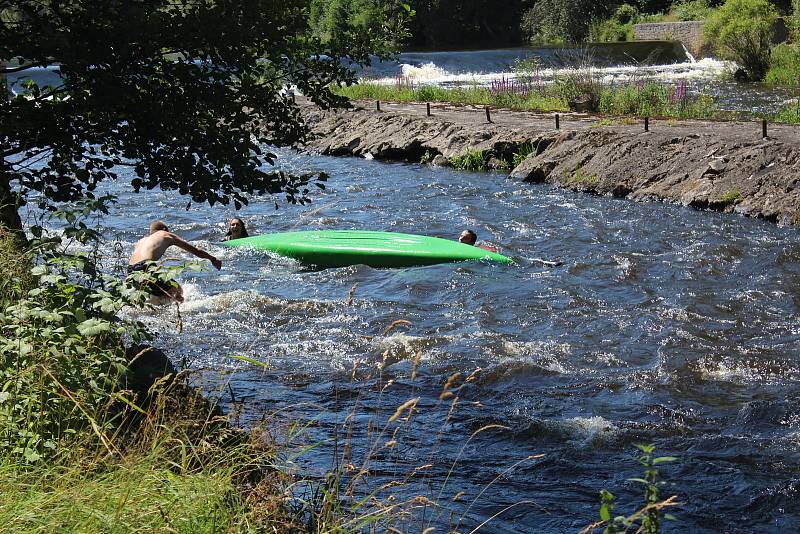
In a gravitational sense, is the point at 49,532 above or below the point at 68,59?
below

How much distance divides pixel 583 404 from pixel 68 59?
13.8 feet

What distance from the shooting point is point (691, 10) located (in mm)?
45688

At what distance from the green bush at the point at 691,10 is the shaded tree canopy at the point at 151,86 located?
4152cm

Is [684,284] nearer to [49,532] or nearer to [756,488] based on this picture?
[756,488]

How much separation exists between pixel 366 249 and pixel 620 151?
681 centimetres

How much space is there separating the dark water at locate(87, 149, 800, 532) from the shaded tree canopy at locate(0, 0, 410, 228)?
125 centimetres

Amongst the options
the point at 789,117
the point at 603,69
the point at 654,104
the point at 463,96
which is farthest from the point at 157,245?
the point at 603,69

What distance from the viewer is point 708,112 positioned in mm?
19703

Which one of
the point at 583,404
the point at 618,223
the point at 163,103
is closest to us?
the point at 163,103

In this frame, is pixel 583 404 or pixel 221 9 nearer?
pixel 221 9

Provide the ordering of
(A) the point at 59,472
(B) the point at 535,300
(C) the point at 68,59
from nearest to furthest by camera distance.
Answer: (A) the point at 59,472 → (C) the point at 68,59 → (B) the point at 535,300

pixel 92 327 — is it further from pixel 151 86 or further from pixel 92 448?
pixel 151 86

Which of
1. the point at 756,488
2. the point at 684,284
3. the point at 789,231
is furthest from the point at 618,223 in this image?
the point at 756,488

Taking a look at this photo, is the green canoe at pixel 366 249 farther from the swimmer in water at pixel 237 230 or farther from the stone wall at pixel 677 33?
the stone wall at pixel 677 33
